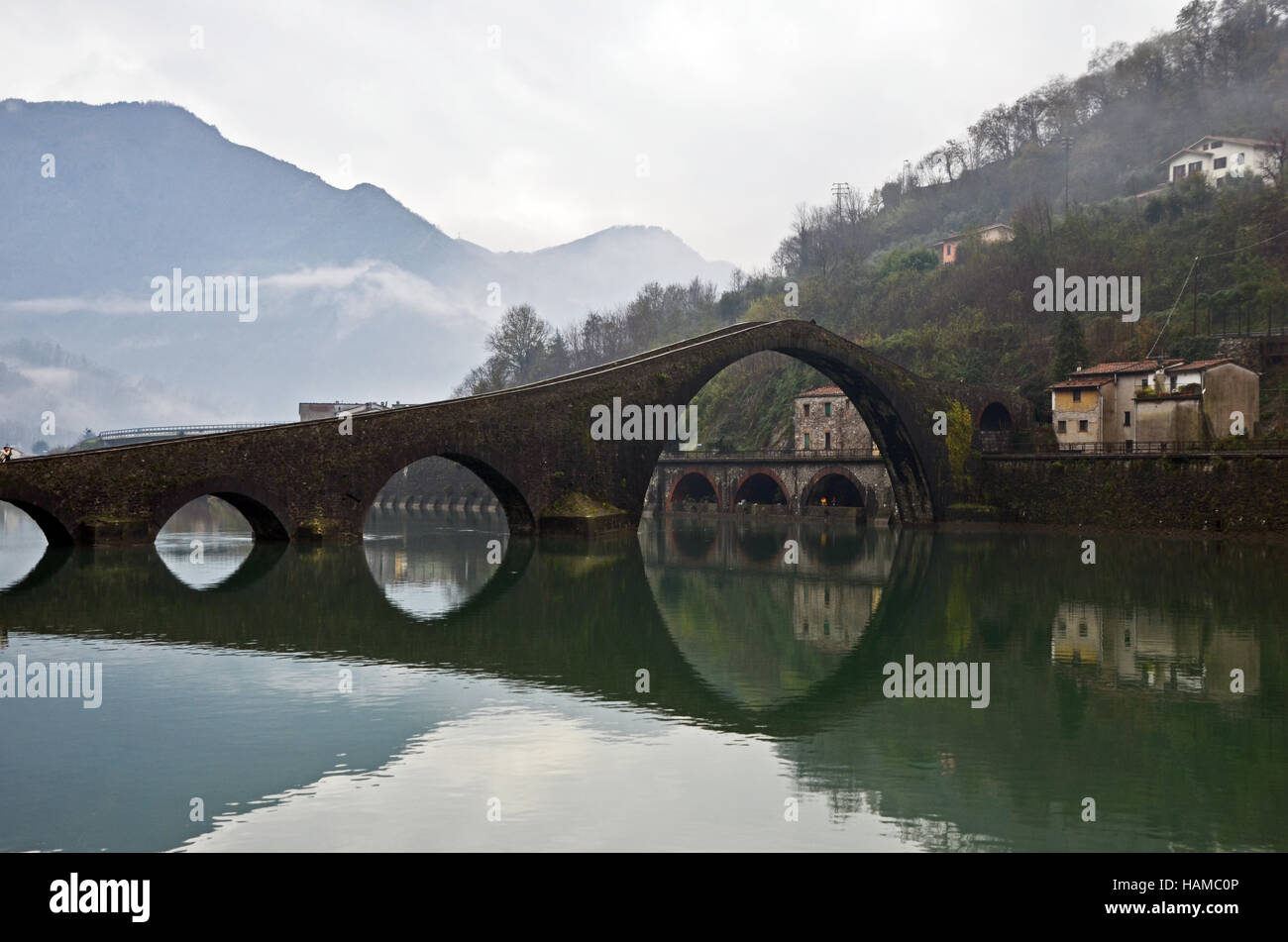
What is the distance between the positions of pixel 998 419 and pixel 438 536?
103ft

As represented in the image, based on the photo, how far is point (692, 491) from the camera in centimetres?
6762

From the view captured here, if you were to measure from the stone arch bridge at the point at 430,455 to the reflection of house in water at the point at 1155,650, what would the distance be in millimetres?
19853

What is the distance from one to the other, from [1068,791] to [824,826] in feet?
7.58

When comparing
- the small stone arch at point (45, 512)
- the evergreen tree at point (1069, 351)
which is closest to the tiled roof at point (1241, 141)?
the evergreen tree at point (1069, 351)

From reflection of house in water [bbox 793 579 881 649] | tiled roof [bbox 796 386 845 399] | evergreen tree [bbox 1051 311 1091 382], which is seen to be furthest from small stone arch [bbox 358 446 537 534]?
evergreen tree [bbox 1051 311 1091 382]

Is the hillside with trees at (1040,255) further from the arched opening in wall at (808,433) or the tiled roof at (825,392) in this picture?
the tiled roof at (825,392)

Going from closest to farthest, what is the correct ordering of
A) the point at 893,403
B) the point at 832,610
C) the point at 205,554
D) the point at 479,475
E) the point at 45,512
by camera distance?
1. the point at 832,610
2. the point at 45,512
3. the point at 205,554
4. the point at 479,475
5. the point at 893,403

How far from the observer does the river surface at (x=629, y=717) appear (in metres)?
7.69

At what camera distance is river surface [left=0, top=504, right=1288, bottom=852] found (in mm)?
7691

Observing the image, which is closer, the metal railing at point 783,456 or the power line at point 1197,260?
the metal railing at point 783,456

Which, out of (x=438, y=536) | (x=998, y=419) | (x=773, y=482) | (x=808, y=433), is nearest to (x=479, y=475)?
(x=438, y=536)

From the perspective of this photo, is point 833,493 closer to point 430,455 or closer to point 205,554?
point 430,455

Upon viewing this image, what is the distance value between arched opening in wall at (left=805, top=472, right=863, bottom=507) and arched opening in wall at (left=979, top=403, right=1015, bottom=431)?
309 inches
